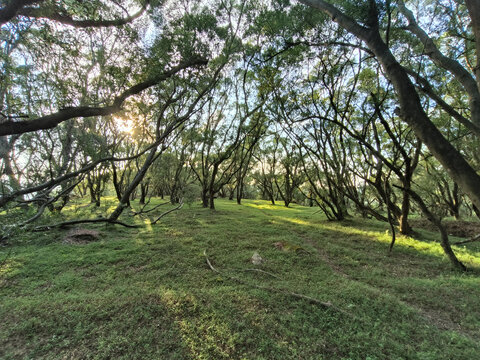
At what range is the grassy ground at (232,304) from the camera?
7.96 feet

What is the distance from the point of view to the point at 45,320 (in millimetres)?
2830

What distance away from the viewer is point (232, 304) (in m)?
3.21

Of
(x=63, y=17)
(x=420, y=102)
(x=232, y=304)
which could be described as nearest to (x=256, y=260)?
(x=232, y=304)

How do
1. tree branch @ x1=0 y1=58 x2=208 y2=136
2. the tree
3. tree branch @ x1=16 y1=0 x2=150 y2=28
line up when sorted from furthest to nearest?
tree branch @ x1=16 y1=0 x2=150 y2=28 → tree branch @ x1=0 y1=58 x2=208 y2=136 → the tree

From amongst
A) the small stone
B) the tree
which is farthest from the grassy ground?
the tree

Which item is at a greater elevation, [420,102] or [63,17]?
[63,17]

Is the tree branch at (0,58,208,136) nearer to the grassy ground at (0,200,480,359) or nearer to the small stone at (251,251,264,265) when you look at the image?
the grassy ground at (0,200,480,359)

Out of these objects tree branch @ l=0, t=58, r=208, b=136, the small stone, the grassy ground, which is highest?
tree branch @ l=0, t=58, r=208, b=136

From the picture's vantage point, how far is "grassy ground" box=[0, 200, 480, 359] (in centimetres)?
243

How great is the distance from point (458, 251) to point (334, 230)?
3651mm

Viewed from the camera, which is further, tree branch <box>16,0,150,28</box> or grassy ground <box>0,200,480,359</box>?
tree branch <box>16,0,150,28</box>

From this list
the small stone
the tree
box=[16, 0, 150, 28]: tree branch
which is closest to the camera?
the tree

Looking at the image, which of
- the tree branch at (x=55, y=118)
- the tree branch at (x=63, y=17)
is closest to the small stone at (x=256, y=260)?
the tree branch at (x=55, y=118)

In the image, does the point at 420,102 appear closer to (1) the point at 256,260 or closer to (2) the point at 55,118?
(1) the point at 256,260
